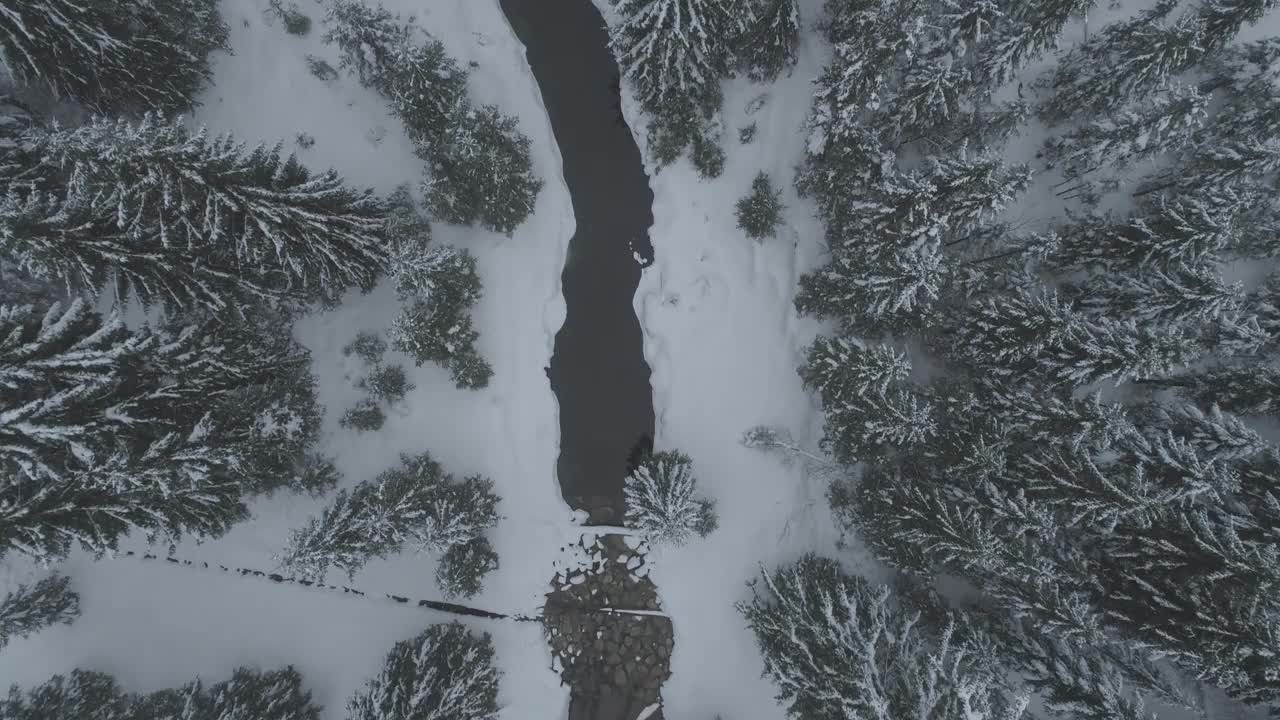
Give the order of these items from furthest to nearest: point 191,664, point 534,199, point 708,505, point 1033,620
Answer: point 534,199, point 708,505, point 191,664, point 1033,620

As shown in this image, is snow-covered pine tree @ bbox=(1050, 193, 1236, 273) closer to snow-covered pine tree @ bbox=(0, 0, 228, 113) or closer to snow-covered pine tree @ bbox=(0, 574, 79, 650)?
snow-covered pine tree @ bbox=(0, 0, 228, 113)

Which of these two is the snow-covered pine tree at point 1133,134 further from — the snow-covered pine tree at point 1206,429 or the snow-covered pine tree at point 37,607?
the snow-covered pine tree at point 37,607

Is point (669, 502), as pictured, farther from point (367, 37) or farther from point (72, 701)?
point (72, 701)

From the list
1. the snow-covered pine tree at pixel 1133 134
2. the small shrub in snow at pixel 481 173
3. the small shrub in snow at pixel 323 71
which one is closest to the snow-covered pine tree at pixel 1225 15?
the snow-covered pine tree at pixel 1133 134

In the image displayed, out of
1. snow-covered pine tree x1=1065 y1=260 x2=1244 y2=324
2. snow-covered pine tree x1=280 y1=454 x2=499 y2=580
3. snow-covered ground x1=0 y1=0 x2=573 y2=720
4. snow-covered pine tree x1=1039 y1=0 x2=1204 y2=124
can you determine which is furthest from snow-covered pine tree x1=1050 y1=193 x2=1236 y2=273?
snow-covered pine tree x1=280 y1=454 x2=499 y2=580

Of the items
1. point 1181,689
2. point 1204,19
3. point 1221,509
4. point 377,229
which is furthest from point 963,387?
point 377,229

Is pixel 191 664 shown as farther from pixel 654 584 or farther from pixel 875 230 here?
pixel 875 230
